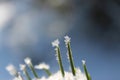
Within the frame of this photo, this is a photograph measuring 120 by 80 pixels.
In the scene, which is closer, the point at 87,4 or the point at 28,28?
the point at 87,4

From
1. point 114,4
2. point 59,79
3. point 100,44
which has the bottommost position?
point 59,79

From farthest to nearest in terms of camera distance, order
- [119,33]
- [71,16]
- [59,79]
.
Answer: [71,16], [119,33], [59,79]

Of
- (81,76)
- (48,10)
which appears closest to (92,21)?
(48,10)

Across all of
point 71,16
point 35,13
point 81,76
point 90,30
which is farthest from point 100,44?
point 81,76

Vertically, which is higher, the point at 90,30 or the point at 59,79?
the point at 90,30

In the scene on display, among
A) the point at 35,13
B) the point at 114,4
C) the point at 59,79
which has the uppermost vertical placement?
the point at 35,13

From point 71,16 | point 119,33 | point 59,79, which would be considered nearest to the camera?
point 59,79

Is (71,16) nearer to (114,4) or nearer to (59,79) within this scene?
(114,4)

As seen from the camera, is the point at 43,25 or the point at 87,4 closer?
the point at 87,4

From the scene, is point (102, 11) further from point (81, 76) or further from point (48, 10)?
point (81, 76)
